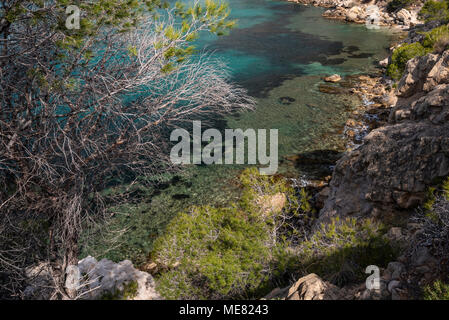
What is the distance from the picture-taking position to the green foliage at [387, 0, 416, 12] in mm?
43422

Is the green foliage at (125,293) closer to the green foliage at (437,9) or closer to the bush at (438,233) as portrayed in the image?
the bush at (438,233)

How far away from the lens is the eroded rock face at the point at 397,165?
8.14m

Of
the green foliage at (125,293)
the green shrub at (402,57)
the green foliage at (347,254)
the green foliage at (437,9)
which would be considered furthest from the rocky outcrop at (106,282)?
the green foliage at (437,9)

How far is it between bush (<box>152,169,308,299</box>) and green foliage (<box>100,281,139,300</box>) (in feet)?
4.31

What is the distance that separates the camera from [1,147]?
582 cm

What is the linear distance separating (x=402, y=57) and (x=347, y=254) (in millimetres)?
20030

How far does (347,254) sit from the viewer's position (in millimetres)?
6191

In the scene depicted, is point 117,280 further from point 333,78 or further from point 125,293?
point 333,78

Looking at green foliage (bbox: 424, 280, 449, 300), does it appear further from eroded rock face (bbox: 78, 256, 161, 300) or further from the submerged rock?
the submerged rock

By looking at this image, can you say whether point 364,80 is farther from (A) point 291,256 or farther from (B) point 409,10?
(B) point 409,10

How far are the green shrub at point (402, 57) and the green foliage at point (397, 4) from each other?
29.3m
